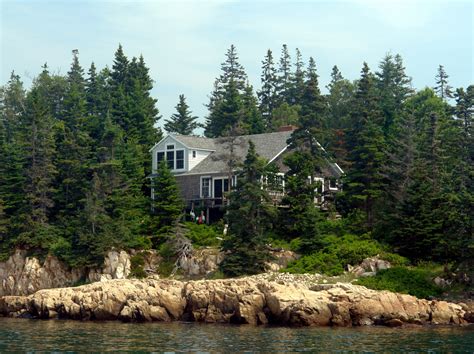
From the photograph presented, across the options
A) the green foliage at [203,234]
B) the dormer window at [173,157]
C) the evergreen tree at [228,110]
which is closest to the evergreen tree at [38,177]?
the dormer window at [173,157]

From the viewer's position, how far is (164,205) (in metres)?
60.2

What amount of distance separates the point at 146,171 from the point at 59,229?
38.9 ft

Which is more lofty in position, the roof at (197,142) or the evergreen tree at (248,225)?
the roof at (197,142)

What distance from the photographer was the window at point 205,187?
216ft

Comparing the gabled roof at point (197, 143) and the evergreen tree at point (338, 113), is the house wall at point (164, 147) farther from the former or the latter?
the evergreen tree at point (338, 113)

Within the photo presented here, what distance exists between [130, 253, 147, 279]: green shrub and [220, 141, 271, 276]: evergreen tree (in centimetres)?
634

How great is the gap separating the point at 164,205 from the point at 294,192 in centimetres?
972

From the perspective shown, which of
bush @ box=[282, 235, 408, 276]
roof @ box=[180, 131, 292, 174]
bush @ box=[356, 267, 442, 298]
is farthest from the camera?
roof @ box=[180, 131, 292, 174]

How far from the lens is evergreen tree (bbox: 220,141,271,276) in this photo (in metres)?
52.2

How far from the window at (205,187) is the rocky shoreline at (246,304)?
1611cm

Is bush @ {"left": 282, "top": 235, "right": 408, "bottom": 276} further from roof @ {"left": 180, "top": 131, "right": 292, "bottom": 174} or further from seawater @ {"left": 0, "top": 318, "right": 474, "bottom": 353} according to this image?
roof @ {"left": 180, "top": 131, "right": 292, "bottom": 174}

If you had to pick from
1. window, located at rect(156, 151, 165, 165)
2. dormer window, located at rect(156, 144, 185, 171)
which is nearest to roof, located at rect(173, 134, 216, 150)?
dormer window, located at rect(156, 144, 185, 171)

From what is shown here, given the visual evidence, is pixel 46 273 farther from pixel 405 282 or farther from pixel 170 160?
pixel 405 282

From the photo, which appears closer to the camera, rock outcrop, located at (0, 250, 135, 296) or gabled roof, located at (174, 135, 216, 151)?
rock outcrop, located at (0, 250, 135, 296)
